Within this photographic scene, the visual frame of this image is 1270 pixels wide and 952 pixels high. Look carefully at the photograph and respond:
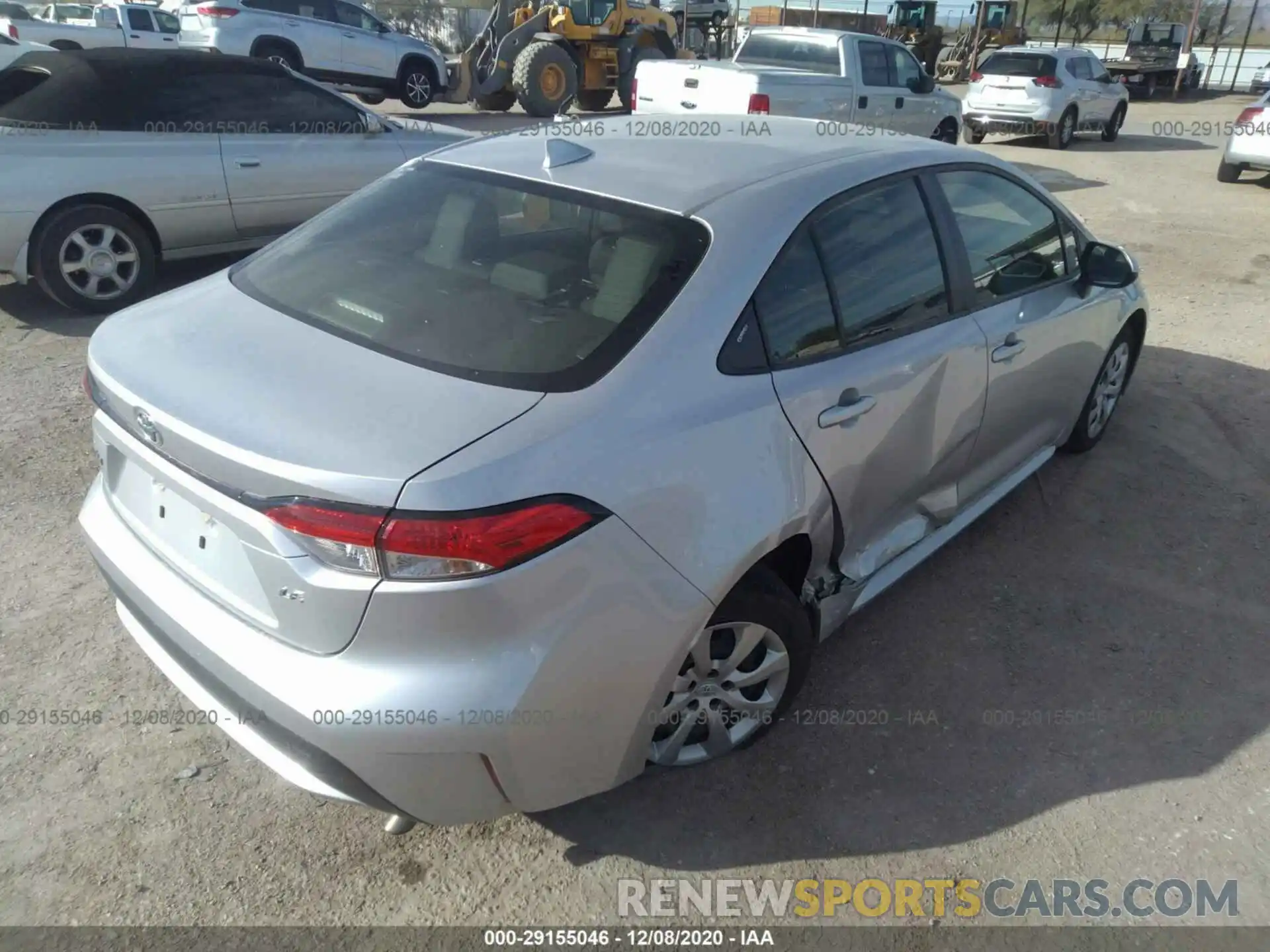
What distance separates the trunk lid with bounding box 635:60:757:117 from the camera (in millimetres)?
10156

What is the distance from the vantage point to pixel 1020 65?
52.4 ft

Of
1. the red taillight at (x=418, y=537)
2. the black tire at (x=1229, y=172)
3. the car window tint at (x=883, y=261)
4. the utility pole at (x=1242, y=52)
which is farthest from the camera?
the utility pole at (x=1242, y=52)

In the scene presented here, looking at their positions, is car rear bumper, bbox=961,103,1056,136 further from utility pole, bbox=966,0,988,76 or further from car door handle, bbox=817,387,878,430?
utility pole, bbox=966,0,988,76

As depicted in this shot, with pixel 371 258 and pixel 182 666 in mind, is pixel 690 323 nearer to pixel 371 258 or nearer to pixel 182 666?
pixel 371 258

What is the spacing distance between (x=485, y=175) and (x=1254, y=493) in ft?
12.7

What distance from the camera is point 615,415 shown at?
6.72 feet

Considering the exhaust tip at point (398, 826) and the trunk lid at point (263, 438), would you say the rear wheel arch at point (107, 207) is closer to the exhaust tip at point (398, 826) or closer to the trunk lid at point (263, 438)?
the trunk lid at point (263, 438)

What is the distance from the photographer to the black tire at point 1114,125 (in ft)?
56.6

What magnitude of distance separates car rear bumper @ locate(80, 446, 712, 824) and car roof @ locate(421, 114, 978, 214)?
1099mm

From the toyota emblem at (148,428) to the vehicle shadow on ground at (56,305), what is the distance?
3826 mm

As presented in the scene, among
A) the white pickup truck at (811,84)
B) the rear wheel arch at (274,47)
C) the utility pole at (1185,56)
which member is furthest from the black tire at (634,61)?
the utility pole at (1185,56)

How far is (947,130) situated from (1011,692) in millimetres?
12790

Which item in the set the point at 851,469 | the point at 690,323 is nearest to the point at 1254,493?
the point at 851,469

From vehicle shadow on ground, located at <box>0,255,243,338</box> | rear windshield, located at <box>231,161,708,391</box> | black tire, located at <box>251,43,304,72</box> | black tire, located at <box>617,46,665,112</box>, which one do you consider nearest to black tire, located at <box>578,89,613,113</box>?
black tire, located at <box>617,46,665,112</box>
